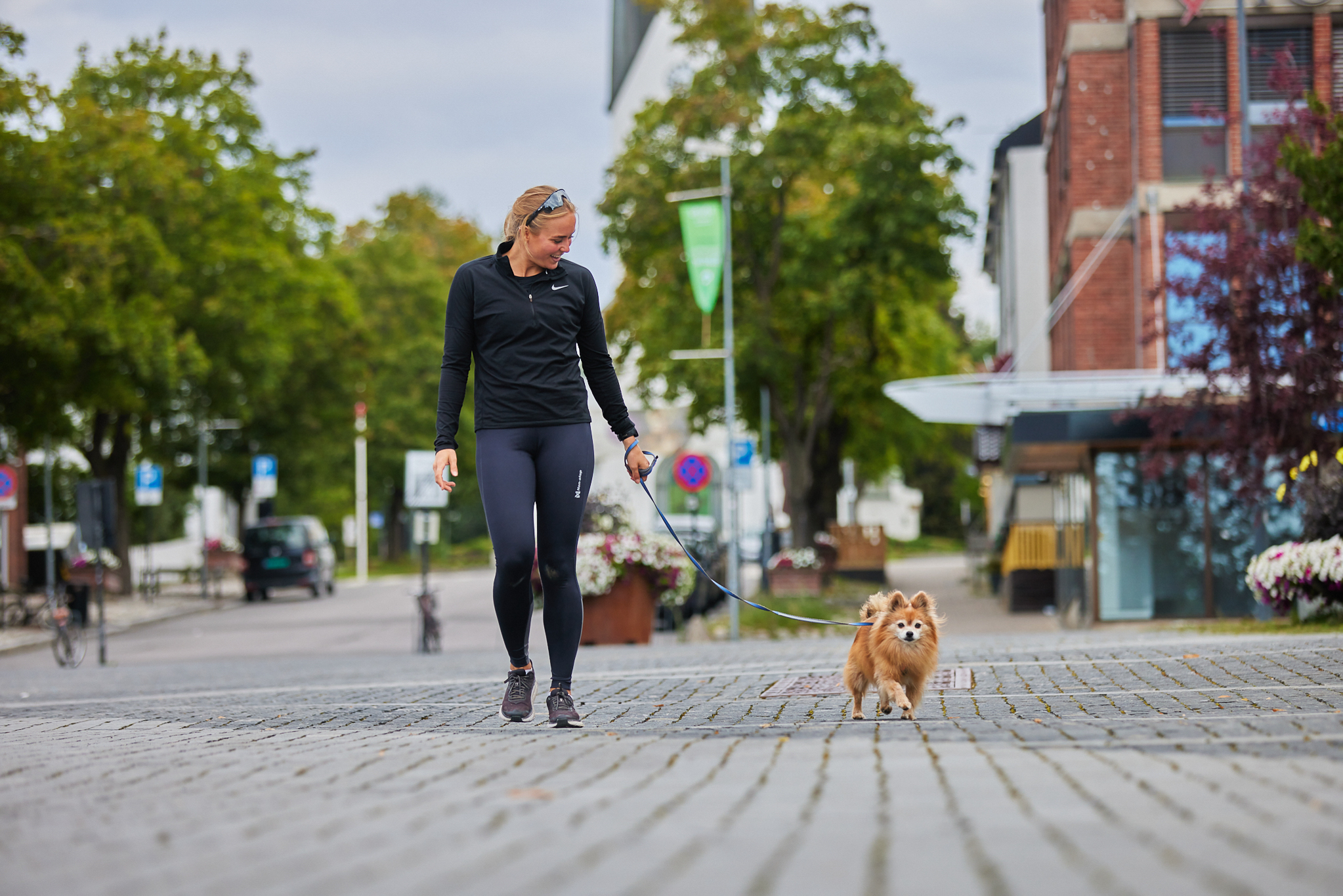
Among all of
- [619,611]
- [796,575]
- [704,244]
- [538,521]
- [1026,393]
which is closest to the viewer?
[538,521]

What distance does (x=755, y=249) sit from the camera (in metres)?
37.6

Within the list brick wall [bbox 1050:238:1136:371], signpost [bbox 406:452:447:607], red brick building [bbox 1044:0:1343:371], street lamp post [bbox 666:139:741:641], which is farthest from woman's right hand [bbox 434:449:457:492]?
brick wall [bbox 1050:238:1136:371]

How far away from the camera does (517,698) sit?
6.69 m

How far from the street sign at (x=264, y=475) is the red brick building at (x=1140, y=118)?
24800 mm

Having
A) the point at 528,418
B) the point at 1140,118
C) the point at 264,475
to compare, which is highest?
the point at 1140,118

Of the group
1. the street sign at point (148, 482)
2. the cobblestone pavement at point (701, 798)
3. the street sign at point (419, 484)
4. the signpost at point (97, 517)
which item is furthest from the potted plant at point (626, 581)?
the street sign at point (148, 482)

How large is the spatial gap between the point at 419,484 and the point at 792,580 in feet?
40.9

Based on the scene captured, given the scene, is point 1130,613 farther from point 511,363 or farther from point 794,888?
point 794,888

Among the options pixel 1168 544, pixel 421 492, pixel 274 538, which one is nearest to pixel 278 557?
pixel 274 538

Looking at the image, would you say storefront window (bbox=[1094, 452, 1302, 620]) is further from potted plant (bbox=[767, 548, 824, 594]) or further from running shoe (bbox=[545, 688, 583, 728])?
running shoe (bbox=[545, 688, 583, 728])

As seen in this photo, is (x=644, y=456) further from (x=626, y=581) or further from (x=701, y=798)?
(x=626, y=581)

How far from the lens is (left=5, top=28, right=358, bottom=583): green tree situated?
30.8 meters

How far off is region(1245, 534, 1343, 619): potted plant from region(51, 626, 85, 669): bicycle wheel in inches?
554

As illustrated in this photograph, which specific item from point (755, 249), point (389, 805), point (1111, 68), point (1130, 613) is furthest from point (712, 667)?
point (755, 249)
